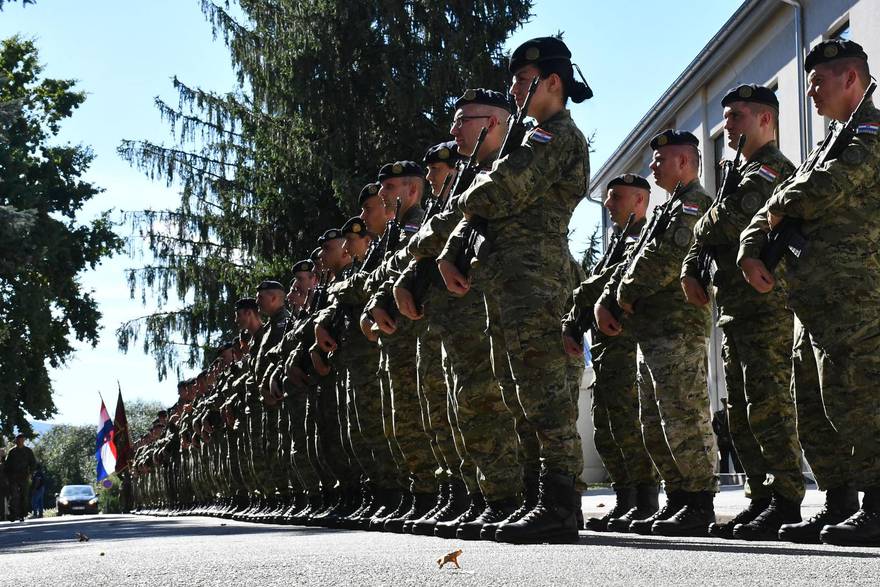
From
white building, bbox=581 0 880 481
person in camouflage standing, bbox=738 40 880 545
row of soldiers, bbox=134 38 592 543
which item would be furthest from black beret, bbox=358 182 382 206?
white building, bbox=581 0 880 481

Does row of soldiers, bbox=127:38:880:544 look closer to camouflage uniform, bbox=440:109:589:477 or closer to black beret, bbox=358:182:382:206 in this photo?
camouflage uniform, bbox=440:109:589:477

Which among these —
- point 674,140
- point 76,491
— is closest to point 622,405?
point 674,140

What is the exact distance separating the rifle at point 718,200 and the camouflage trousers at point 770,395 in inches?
10.8

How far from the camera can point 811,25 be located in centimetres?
1994

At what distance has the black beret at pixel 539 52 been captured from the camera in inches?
262

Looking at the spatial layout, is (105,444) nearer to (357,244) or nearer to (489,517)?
(357,244)

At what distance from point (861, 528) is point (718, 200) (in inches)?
76.6

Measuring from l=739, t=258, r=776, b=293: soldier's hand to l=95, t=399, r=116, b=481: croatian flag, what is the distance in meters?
40.5

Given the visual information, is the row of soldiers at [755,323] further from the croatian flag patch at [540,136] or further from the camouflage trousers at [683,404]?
the croatian flag patch at [540,136]

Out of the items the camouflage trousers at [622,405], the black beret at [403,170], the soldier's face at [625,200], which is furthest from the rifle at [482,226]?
the black beret at [403,170]

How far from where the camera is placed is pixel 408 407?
28.1 feet

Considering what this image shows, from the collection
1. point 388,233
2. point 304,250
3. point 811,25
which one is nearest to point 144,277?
point 304,250

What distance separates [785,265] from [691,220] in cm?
145

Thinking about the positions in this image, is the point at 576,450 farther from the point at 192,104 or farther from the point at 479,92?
the point at 192,104
